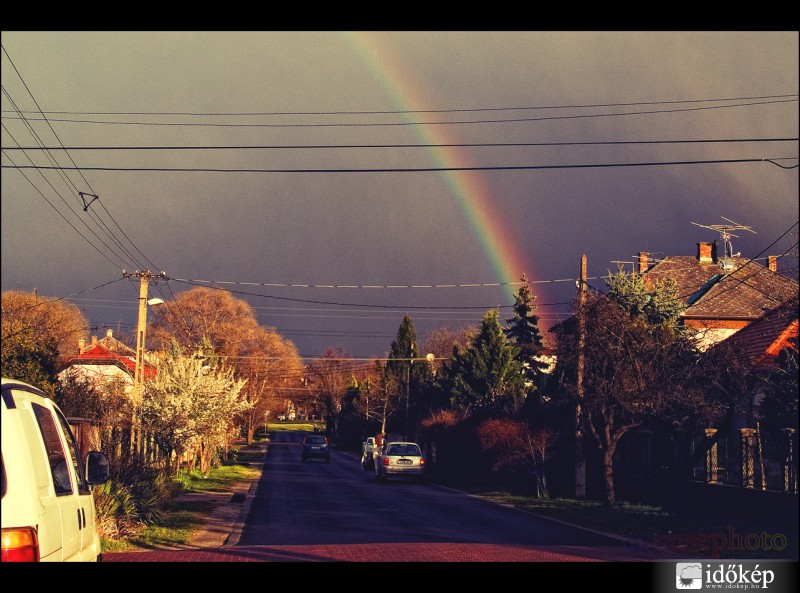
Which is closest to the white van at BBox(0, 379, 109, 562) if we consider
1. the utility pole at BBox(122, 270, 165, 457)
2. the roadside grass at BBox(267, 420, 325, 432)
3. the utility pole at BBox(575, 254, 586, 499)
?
the utility pole at BBox(575, 254, 586, 499)

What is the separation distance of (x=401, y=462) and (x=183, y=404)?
11.4 metres

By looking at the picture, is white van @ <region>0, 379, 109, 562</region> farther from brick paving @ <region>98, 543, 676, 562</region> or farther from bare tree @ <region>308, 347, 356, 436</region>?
bare tree @ <region>308, 347, 356, 436</region>

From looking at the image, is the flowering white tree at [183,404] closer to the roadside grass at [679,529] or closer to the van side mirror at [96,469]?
the roadside grass at [679,529]

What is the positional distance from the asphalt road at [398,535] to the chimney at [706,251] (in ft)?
92.9

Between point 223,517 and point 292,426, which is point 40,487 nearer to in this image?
point 223,517

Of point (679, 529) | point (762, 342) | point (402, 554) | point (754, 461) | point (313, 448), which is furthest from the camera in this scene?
point (313, 448)

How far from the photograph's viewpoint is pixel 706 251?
5316 cm

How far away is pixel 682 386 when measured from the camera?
23.7 metres

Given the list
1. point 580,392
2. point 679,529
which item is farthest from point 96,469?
point 580,392

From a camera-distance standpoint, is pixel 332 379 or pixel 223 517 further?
pixel 332 379

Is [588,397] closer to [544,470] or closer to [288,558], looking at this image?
[544,470]

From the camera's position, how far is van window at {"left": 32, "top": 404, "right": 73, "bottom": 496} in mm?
6665
